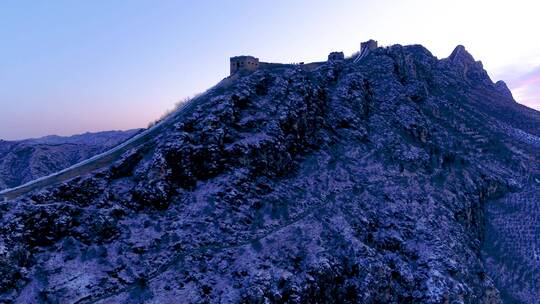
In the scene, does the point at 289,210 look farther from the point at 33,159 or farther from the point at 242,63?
the point at 33,159

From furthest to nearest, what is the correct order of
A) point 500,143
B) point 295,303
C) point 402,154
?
point 500,143 < point 402,154 < point 295,303

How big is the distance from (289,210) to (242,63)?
33865 mm

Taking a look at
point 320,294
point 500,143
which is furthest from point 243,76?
point 500,143

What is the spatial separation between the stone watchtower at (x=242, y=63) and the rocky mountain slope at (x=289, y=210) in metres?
4.70

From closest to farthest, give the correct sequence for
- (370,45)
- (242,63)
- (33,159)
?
(242,63) → (370,45) → (33,159)

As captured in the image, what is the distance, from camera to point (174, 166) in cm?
5134

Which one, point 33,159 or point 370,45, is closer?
point 370,45

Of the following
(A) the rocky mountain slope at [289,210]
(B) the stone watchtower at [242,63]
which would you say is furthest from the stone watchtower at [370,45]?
(B) the stone watchtower at [242,63]

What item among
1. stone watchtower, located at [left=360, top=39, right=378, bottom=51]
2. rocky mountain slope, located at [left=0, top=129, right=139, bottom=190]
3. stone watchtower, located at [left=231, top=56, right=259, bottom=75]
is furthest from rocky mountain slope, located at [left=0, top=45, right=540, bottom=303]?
rocky mountain slope, located at [left=0, top=129, right=139, bottom=190]

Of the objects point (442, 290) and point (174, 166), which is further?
point (174, 166)

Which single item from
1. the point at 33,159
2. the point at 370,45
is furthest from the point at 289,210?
the point at 33,159

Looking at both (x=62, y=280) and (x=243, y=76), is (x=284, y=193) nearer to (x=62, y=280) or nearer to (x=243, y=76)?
(x=243, y=76)

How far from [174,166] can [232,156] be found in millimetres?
8987

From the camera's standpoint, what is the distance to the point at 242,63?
7194 cm
